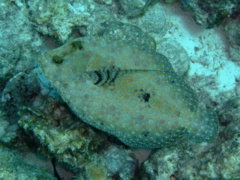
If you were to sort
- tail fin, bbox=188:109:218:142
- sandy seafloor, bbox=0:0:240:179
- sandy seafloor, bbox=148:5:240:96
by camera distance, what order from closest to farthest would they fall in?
tail fin, bbox=188:109:218:142 → sandy seafloor, bbox=0:0:240:179 → sandy seafloor, bbox=148:5:240:96

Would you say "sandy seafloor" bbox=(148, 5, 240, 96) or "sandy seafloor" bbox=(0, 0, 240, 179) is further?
"sandy seafloor" bbox=(148, 5, 240, 96)

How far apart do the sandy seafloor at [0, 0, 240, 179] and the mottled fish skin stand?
2871mm

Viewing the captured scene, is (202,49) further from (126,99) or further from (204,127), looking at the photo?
(126,99)

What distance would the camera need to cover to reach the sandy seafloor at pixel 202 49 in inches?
310

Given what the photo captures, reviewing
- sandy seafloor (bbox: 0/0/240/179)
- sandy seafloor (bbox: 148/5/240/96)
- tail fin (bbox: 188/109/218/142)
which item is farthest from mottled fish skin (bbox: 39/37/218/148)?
sandy seafloor (bbox: 148/5/240/96)

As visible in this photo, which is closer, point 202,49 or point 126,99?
point 126,99

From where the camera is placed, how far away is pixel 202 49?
8.30 m

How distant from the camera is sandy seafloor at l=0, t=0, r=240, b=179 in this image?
7879 mm

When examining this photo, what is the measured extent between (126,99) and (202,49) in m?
5.00

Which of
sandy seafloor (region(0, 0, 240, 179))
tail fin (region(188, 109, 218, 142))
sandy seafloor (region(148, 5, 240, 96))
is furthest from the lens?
sandy seafloor (region(148, 5, 240, 96))

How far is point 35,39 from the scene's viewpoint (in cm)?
755

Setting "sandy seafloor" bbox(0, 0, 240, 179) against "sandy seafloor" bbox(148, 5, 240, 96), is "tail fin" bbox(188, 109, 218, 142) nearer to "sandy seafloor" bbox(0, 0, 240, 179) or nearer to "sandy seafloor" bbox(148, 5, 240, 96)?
"sandy seafloor" bbox(0, 0, 240, 179)

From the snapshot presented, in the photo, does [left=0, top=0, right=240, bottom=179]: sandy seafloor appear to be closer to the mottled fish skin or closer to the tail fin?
the tail fin

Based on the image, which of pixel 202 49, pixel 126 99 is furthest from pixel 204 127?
pixel 202 49
